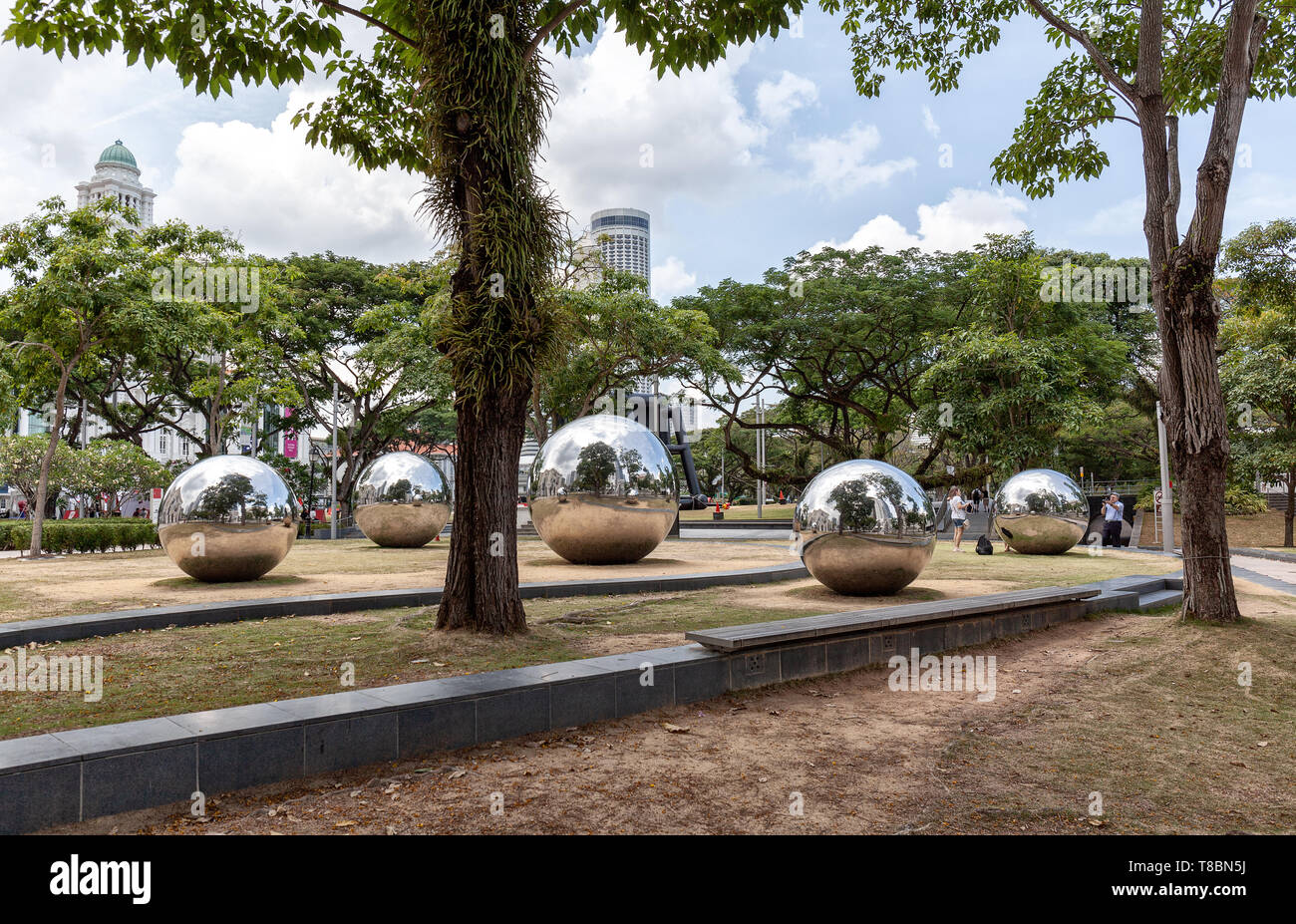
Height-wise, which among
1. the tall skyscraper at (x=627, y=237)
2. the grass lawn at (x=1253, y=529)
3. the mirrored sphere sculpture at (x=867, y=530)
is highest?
the tall skyscraper at (x=627, y=237)

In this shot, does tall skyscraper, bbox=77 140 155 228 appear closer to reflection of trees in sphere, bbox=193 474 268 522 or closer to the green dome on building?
the green dome on building

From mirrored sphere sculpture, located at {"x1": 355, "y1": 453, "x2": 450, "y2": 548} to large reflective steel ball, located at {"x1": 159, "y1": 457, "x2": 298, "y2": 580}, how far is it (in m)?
7.32

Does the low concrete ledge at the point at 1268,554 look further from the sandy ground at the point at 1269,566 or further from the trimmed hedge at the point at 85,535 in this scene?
the trimmed hedge at the point at 85,535

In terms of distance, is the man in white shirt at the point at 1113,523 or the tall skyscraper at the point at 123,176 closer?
the man in white shirt at the point at 1113,523

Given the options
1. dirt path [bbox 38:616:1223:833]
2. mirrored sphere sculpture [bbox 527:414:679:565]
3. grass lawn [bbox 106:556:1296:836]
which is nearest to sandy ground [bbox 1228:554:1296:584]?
A: mirrored sphere sculpture [bbox 527:414:679:565]

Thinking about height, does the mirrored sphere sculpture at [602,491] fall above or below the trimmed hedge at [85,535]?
above

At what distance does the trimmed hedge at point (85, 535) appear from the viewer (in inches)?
896

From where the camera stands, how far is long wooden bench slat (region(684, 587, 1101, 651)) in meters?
6.98

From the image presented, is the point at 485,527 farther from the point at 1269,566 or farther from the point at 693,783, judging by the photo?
the point at 1269,566

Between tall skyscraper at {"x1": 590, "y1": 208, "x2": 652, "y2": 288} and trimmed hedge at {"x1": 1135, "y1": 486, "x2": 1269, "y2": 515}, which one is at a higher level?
tall skyscraper at {"x1": 590, "y1": 208, "x2": 652, "y2": 288}

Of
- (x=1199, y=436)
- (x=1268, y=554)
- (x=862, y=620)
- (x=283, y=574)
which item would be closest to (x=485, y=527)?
(x=862, y=620)

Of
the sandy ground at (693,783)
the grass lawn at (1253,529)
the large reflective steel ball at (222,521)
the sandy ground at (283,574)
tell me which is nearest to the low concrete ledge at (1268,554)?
the grass lawn at (1253,529)

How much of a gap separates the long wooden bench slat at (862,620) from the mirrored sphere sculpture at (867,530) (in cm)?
163

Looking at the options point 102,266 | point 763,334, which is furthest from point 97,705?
point 763,334
